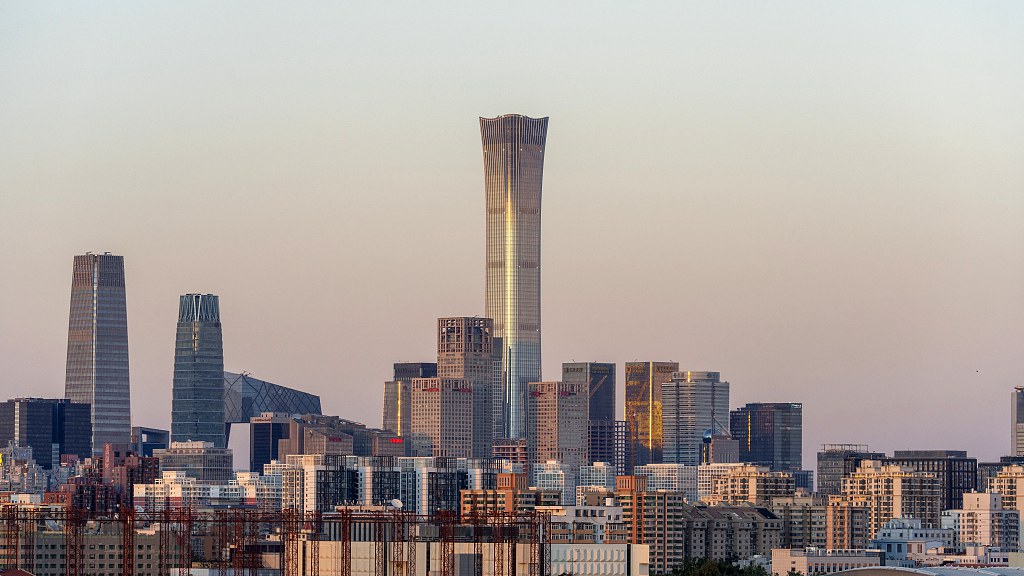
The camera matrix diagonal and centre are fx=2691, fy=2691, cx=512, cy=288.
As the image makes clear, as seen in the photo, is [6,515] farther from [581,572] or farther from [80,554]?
[581,572]

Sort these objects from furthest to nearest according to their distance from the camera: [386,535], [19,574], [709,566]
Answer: [709,566], [386,535], [19,574]

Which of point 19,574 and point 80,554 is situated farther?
point 80,554

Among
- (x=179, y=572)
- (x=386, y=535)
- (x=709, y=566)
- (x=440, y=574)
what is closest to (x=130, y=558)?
(x=179, y=572)

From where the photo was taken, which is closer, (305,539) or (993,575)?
(993,575)

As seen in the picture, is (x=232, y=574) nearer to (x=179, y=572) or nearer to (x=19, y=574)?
(x=179, y=572)

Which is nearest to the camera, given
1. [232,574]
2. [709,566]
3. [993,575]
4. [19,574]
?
[19,574]

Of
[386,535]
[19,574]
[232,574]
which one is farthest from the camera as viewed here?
[232,574]

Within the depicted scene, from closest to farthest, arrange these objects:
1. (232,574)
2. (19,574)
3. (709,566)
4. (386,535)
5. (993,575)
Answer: (19,574)
(993,575)
(386,535)
(709,566)
(232,574)

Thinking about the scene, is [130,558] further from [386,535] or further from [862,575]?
[862,575]

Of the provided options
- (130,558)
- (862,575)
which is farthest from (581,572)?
(130,558)
